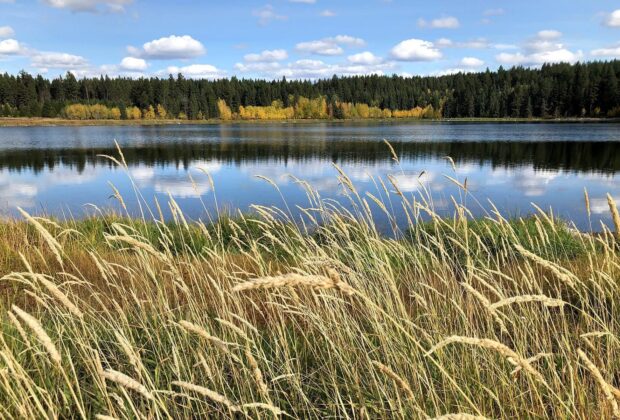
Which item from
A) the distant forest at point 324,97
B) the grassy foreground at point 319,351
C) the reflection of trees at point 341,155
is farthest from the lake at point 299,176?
the distant forest at point 324,97

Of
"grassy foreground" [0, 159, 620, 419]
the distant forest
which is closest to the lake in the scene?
"grassy foreground" [0, 159, 620, 419]

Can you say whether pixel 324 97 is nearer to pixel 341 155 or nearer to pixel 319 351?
pixel 341 155

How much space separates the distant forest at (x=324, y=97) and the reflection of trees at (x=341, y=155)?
327 ft

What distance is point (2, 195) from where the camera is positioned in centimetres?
2325

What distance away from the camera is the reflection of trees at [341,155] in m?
36.4

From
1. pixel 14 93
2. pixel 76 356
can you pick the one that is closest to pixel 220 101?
pixel 14 93

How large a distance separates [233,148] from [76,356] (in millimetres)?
50066

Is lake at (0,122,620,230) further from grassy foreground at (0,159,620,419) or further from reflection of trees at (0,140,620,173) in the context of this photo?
grassy foreground at (0,159,620,419)

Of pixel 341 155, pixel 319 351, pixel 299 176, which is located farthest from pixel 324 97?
pixel 319 351

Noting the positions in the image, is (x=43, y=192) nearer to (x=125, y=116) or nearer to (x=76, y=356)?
(x=76, y=356)

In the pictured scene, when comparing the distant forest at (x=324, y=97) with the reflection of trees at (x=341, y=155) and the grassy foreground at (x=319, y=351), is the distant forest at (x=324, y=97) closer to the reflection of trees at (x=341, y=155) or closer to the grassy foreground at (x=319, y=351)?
the reflection of trees at (x=341, y=155)

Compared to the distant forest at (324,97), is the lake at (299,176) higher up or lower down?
lower down

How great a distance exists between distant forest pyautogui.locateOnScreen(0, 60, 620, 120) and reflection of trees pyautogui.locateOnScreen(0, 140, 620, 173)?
9975cm

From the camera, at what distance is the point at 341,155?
144 feet
